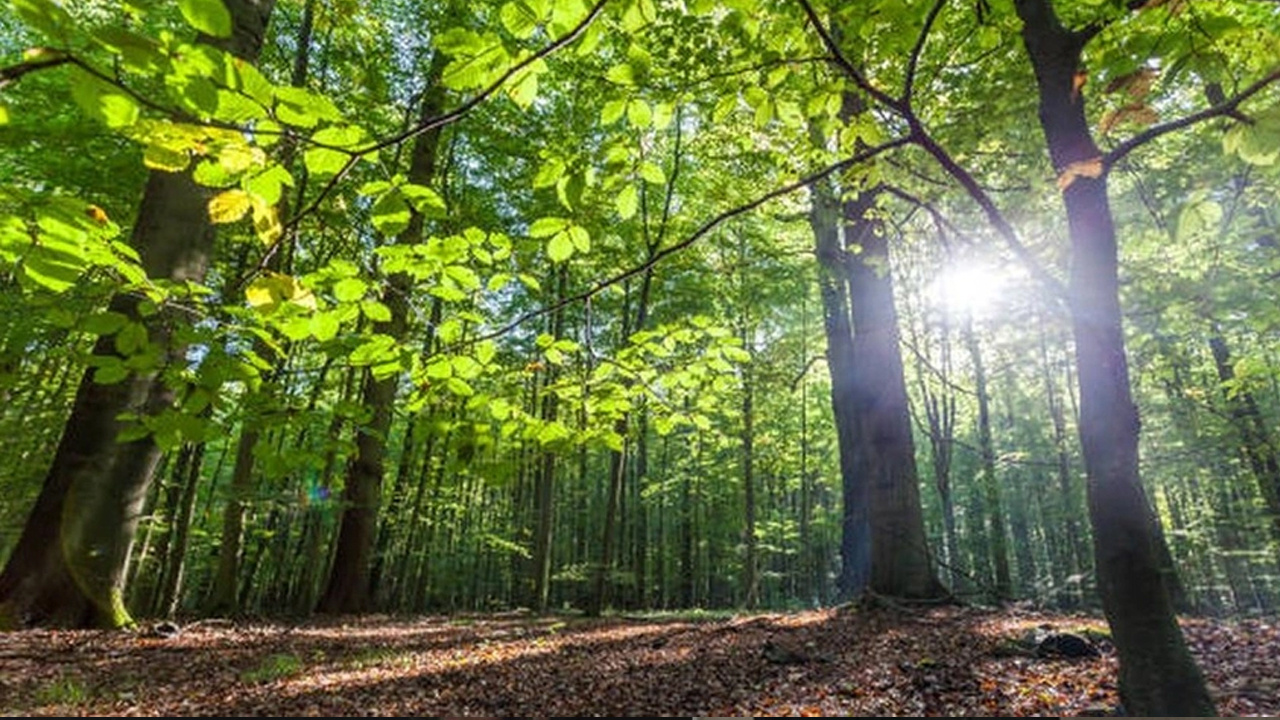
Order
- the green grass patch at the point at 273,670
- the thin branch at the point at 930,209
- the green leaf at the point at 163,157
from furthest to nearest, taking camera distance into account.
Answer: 1. the green grass patch at the point at 273,670
2. the thin branch at the point at 930,209
3. the green leaf at the point at 163,157

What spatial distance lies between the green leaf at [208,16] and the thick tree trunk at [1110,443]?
2.41 meters

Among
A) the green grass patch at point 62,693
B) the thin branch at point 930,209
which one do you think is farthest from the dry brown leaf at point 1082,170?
the green grass patch at point 62,693

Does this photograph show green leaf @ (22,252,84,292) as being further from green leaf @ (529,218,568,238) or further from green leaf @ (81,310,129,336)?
green leaf @ (529,218,568,238)

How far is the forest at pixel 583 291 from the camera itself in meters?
1.59

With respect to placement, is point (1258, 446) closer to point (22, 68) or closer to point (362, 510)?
point (22, 68)

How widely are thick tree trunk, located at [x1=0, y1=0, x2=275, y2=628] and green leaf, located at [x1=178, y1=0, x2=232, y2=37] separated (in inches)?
185

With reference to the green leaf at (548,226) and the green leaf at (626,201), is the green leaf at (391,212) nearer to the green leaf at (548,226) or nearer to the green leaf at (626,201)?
the green leaf at (548,226)

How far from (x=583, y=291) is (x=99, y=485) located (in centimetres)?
450

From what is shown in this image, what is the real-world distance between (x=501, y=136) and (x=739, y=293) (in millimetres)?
5892

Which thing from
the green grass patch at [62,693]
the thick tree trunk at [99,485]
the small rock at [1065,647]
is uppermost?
the thick tree trunk at [99,485]

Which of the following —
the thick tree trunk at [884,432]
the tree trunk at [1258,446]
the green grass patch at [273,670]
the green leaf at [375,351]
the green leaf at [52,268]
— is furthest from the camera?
the tree trunk at [1258,446]

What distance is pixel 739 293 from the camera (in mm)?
13945

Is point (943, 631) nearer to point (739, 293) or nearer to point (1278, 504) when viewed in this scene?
point (739, 293)

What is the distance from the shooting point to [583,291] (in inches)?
150
